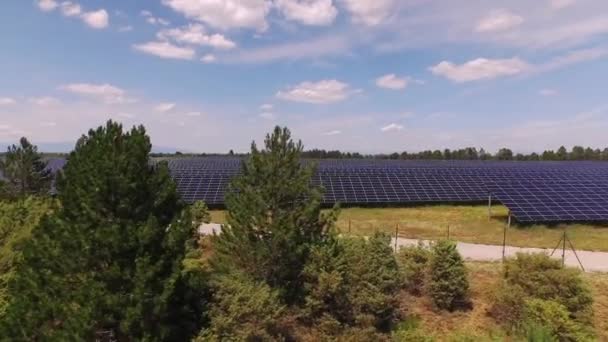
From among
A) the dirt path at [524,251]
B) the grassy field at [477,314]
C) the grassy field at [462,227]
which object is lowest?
the grassy field at [477,314]

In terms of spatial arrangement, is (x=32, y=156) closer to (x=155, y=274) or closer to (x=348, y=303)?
(x=155, y=274)

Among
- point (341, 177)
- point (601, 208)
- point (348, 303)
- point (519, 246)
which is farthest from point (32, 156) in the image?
point (601, 208)

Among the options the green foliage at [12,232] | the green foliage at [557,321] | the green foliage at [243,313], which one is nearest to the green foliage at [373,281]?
the green foliage at [243,313]

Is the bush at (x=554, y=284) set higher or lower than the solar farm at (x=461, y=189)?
Answer: lower

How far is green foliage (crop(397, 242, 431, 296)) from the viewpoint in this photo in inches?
796

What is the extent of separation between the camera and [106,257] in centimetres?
1269

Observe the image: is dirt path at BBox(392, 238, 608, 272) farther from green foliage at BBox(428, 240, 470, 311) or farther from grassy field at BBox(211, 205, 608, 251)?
green foliage at BBox(428, 240, 470, 311)

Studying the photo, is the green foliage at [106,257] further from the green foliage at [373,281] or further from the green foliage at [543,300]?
the green foliage at [543,300]

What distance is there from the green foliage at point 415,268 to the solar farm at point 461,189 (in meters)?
15.2

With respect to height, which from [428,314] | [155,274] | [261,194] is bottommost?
[428,314]

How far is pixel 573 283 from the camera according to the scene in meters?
17.2

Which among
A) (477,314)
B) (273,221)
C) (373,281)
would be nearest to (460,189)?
Answer: (477,314)

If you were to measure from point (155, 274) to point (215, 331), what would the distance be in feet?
9.68

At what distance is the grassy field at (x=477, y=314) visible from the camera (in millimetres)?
17562
